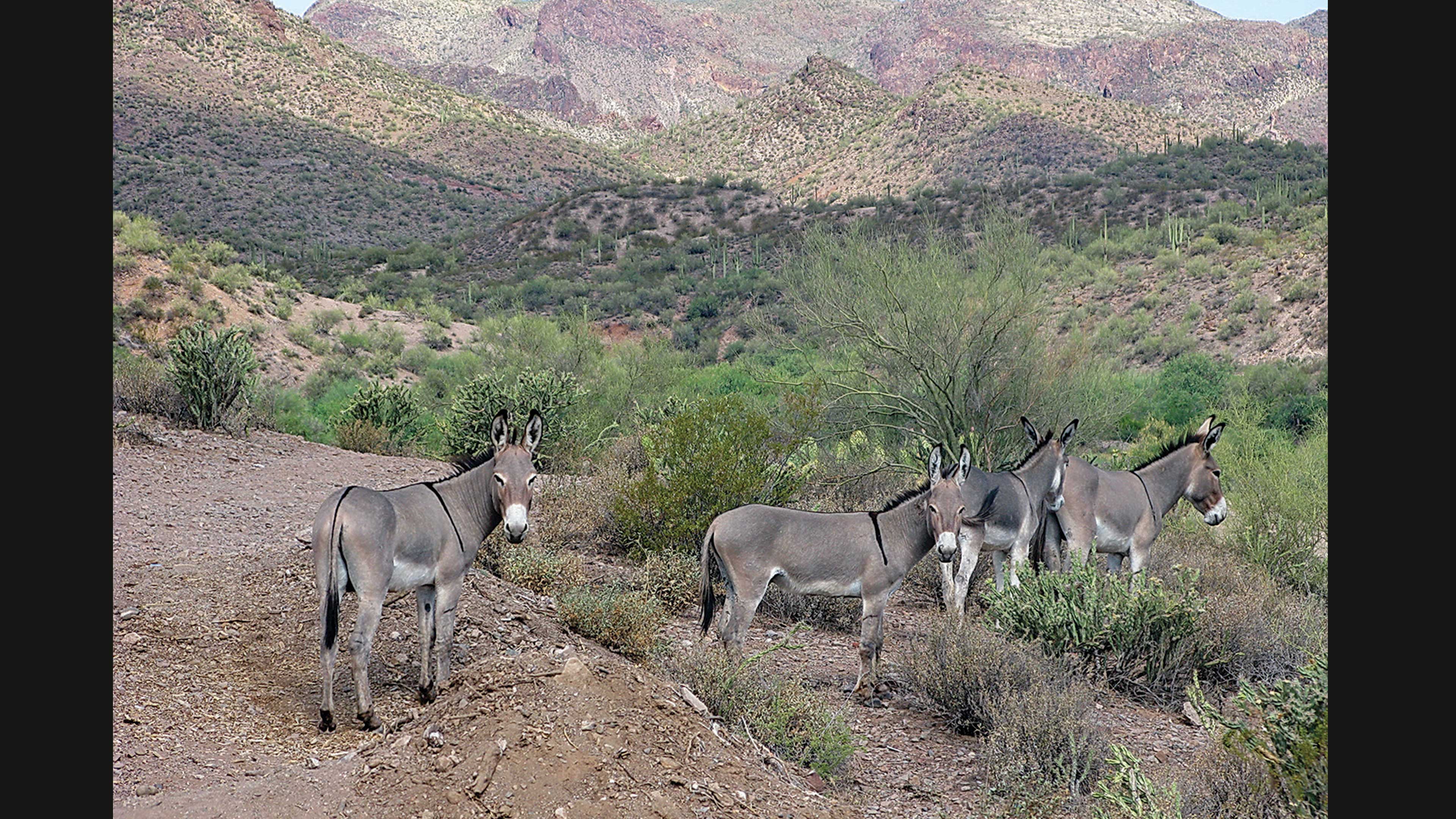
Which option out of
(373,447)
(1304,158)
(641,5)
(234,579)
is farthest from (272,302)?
(641,5)

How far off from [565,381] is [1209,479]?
1000 centimetres

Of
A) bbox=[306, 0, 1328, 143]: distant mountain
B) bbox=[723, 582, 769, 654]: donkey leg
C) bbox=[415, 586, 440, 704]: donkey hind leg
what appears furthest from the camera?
bbox=[306, 0, 1328, 143]: distant mountain

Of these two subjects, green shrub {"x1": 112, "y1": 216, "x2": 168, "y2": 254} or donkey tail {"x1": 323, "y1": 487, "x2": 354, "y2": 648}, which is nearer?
donkey tail {"x1": 323, "y1": 487, "x2": 354, "y2": 648}

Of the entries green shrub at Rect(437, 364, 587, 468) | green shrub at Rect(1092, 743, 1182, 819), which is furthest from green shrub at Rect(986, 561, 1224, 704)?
green shrub at Rect(437, 364, 587, 468)

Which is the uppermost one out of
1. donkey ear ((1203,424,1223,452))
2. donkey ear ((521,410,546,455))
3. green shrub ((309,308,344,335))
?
green shrub ((309,308,344,335))

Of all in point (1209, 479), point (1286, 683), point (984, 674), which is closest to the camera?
point (1286, 683)

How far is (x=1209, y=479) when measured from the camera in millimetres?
10352

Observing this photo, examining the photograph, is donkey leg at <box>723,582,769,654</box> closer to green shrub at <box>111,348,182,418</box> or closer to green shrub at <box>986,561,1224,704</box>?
green shrub at <box>986,561,1224,704</box>

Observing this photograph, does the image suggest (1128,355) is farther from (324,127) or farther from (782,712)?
(324,127)

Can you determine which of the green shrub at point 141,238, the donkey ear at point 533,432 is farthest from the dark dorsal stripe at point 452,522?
the green shrub at point 141,238

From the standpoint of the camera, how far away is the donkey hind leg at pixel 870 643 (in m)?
7.80

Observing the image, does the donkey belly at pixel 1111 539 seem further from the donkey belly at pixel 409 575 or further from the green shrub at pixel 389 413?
the green shrub at pixel 389 413

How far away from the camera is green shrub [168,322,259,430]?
14.2 meters

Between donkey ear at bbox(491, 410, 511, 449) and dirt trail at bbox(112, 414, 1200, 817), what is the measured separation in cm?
144
